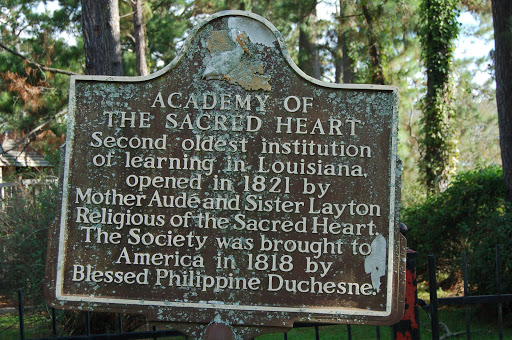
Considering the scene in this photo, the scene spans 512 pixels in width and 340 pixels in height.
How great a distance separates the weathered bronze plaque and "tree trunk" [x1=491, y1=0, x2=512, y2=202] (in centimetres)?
513

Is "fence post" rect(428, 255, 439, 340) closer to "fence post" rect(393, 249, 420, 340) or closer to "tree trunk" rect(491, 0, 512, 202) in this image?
"fence post" rect(393, 249, 420, 340)

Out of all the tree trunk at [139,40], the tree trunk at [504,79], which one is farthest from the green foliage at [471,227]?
the tree trunk at [139,40]

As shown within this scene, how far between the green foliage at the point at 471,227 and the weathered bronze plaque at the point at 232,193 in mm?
4396

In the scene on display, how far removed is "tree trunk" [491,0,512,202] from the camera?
7168mm

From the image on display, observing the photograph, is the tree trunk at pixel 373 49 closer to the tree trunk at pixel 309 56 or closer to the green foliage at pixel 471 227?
the tree trunk at pixel 309 56

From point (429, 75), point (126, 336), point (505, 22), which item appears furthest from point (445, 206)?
point (126, 336)

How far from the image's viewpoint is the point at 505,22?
23.8ft

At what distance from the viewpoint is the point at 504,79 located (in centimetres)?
720

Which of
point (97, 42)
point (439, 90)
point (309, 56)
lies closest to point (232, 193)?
point (97, 42)

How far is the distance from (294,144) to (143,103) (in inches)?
37.2

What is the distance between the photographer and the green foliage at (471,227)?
6.67 m

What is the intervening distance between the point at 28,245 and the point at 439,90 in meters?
10.8

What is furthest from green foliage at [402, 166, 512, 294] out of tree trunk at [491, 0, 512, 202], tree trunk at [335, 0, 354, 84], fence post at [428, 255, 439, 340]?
tree trunk at [335, 0, 354, 84]

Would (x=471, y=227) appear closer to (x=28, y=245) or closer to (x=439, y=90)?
(x=439, y=90)
